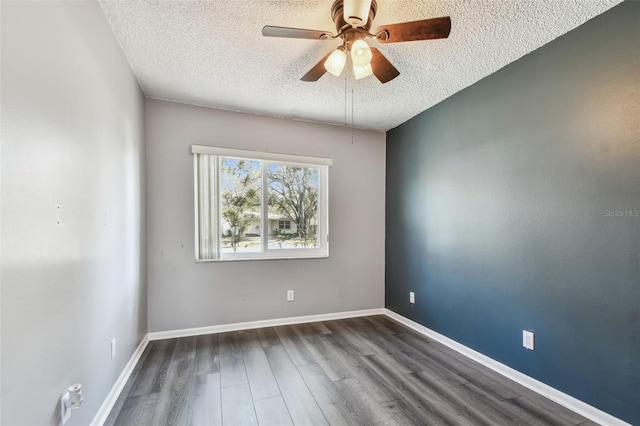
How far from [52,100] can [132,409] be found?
1.79 meters

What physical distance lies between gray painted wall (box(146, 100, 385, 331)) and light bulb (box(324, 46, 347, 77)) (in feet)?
5.46

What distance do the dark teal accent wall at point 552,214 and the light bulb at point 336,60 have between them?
4.78 ft

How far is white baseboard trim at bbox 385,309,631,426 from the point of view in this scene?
1.62 m

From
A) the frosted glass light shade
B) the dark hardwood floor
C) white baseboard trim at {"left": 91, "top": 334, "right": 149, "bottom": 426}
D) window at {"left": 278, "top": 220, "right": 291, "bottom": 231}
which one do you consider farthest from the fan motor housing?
white baseboard trim at {"left": 91, "top": 334, "right": 149, "bottom": 426}

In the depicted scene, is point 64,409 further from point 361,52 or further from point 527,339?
point 527,339

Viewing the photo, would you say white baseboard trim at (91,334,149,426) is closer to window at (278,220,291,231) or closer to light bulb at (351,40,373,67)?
window at (278,220,291,231)

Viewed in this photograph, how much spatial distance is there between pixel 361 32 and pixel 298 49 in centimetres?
61

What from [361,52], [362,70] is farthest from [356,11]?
[362,70]

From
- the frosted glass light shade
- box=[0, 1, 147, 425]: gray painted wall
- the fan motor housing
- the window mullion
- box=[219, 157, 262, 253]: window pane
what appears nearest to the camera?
box=[0, 1, 147, 425]: gray painted wall

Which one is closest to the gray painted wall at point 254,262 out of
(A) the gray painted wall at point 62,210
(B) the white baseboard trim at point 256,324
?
(B) the white baseboard trim at point 256,324

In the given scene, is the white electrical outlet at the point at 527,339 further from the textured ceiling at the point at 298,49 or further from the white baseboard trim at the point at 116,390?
the white baseboard trim at the point at 116,390

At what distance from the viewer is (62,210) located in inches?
46.9

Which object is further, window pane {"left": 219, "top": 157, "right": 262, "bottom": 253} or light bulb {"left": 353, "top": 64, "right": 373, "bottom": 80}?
window pane {"left": 219, "top": 157, "right": 262, "bottom": 253}

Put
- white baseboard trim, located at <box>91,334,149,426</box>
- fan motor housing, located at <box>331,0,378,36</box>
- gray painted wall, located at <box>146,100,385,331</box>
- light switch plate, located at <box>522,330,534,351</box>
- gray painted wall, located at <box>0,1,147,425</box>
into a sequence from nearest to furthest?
gray painted wall, located at <box>0,1,147,425</box> → fan motor housing, located at <box>331,0,378,36</box> → white baseboard trim, located at <box>91,334,149,426</box> → light switch plate, located at <box>522,330,534,351</box> → gray painted wall, located at <box>146,100,385,331</box>
